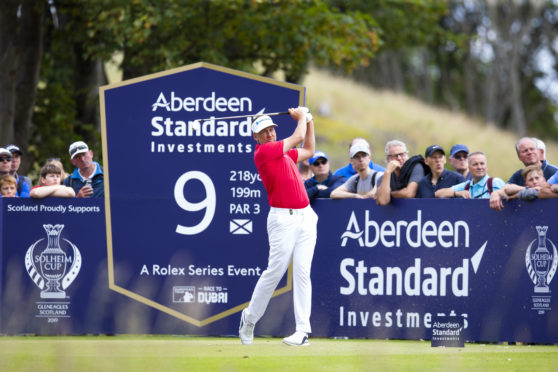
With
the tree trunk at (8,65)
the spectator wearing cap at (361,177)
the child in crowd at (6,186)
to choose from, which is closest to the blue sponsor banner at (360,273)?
the spectator wearing cap at (361,177)

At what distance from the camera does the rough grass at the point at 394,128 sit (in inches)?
1089

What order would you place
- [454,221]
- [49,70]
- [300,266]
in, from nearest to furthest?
1. [300,266]
2. [454,221]
3. [49,70]

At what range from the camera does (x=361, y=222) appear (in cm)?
869

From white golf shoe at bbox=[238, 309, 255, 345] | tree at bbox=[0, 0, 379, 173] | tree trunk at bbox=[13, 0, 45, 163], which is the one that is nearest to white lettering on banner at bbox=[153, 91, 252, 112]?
white golf shoe at bbox=[238, 309, 255, 345]

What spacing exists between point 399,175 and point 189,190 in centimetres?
214

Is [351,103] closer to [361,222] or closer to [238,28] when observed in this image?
[238,28]

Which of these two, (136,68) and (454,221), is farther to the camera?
(136,68)

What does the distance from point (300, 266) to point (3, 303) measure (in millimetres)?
3109

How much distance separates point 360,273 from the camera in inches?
341

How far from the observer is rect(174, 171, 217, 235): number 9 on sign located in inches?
349

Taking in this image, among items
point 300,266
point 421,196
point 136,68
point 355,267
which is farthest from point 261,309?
point 136,68

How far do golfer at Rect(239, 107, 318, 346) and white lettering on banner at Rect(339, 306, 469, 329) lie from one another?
34.1 inches

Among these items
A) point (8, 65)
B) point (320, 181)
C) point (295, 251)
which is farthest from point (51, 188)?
point (8, 65)

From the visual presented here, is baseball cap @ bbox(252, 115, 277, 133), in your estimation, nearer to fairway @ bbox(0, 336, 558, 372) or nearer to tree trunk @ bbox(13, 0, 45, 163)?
fairway @ bbox(0, 336, 558, 372)
